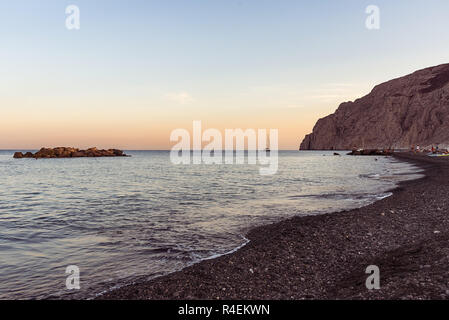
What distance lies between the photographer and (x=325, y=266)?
27.8ft

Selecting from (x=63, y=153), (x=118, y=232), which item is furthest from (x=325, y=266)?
(x=63, y=153)

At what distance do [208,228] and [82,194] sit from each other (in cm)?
1813

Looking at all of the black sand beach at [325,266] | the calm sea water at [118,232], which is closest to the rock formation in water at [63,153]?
the calm sea water at [118,232]

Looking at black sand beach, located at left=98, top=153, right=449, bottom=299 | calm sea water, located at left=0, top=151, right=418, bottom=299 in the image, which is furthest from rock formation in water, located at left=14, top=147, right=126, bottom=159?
black sand beach, located at left=98, top=153, right=449, bottom=299

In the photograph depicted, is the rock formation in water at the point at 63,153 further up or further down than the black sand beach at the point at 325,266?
further up

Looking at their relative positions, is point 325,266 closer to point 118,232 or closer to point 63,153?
point 118,232

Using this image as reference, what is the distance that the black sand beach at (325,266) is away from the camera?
6.71 m

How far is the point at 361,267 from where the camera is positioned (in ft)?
26.7

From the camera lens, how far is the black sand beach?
264 inches

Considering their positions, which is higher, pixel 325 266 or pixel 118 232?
pixel 325 266

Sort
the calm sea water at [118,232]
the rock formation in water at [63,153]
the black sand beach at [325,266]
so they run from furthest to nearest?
the rock formation in water at [63,153] < the calm sea water at [118,232] < the black sand beach at [325,266]

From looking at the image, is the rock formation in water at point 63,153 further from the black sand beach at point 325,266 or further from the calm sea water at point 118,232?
the black sand beach at point 325,266
